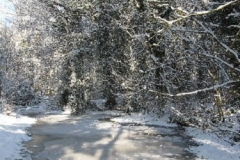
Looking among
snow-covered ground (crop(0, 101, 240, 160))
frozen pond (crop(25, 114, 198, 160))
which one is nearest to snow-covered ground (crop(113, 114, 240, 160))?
snow-covered ground (crop(0, 101, 240, 160))

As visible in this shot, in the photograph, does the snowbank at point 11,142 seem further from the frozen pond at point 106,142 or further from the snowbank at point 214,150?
the snowbank at point 214,150

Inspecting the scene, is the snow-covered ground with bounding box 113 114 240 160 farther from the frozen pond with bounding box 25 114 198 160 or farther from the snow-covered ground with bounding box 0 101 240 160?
the frozen pond with bounding box 25 114 198 160

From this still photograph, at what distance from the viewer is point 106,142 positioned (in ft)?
49.1

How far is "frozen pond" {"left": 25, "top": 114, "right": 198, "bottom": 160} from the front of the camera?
12664 millimetres

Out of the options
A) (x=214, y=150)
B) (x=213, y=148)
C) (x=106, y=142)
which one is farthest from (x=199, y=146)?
(x=106, y=142)

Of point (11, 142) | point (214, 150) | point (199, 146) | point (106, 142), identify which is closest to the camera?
point (214, 150)

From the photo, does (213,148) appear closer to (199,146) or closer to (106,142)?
(199,146)

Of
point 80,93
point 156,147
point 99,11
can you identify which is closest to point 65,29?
point 99,11

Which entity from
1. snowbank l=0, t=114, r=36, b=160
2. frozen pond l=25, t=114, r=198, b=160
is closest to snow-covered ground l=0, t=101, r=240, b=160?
snowbank l=0, t=114, r=36, b=160

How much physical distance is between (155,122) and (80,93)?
701 centimetres

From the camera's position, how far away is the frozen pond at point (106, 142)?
41.5 feet

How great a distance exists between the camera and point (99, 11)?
82.5 feet

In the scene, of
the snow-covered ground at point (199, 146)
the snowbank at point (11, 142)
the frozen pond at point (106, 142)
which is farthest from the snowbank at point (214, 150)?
the snowbank at point (11, 142)

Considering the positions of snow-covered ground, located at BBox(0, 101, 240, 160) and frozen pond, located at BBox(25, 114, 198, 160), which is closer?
snow-covered ground, located at BBox(0, 101, 240, 160)
